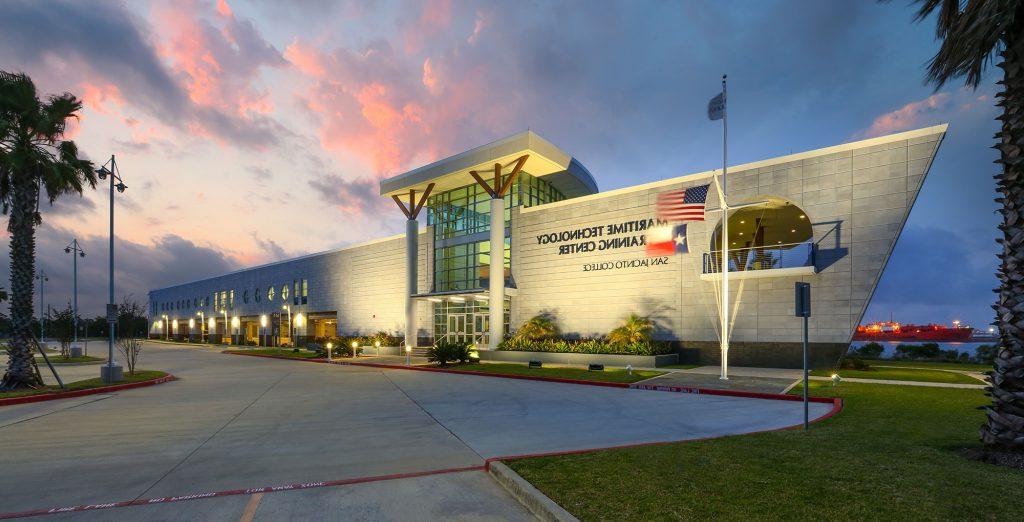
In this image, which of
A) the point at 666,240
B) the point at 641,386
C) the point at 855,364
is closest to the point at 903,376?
the point at 855,364

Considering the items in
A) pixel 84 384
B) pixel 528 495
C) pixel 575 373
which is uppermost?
pixel 528 495

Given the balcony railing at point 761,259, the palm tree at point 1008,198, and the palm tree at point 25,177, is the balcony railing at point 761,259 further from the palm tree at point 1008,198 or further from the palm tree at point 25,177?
the palm tree at point 25,177

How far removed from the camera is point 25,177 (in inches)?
667

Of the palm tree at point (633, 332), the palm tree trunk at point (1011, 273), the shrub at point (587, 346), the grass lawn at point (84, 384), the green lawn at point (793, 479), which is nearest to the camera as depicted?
the green lawn at point (793, 479)

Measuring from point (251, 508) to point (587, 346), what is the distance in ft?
74.8

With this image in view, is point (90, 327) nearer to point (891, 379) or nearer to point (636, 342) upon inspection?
Result: point (636, 342)

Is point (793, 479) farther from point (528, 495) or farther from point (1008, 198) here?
point (1008, 198)

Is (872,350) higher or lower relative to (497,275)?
lower

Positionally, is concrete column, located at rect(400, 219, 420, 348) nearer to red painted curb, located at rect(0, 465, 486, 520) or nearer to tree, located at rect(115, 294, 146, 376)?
tree, located at rect(115, 294, 146, 376)

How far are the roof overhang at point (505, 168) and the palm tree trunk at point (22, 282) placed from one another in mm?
22943

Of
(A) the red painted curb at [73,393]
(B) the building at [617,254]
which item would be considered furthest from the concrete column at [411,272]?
(A) the red painted curb at [73,393]

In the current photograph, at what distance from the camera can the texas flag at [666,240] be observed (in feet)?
85.4

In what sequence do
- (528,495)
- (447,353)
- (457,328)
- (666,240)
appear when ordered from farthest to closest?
(457,328) → (666,240) → (447,353) → (528,495)

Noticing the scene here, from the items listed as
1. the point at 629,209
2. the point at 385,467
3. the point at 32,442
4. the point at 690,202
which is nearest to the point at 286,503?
the point at 385,467
